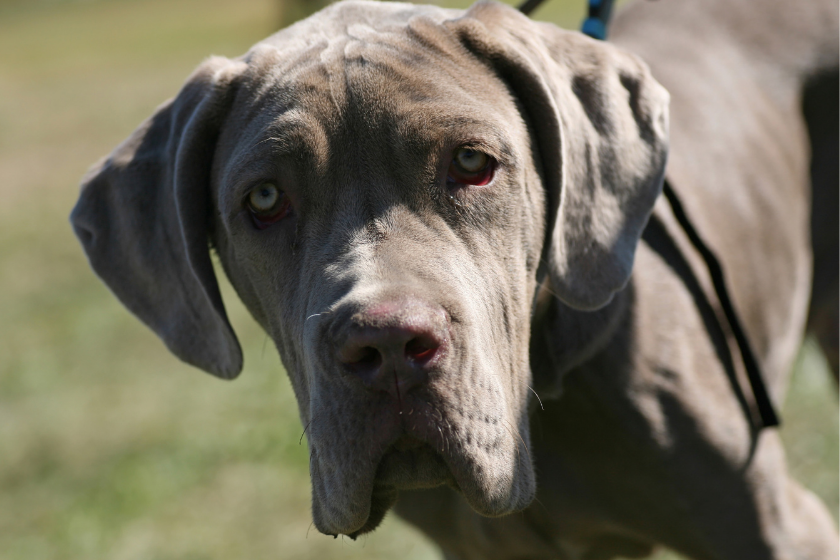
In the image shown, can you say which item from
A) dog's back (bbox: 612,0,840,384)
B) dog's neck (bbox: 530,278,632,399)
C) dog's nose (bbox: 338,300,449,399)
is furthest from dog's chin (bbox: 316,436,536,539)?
dog's back (bbox: 612,0,840,384)

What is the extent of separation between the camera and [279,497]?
16.5ft

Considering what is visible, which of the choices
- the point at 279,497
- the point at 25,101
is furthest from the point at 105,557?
the point at 25,101

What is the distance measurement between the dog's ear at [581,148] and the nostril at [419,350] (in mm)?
666

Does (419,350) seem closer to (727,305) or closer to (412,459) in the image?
(412,459)

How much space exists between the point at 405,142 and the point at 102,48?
104 feet

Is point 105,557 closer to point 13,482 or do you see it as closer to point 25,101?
point 13,482

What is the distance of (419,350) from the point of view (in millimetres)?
2160

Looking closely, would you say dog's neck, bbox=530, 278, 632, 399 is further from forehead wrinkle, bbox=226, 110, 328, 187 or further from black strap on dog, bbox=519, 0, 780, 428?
forehead wrinkle, bbox=226, 110, 328, 187

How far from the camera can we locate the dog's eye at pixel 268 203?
101 inches

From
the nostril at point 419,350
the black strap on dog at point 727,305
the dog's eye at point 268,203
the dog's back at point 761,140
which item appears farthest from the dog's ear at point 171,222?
the dog's back at point 761,140

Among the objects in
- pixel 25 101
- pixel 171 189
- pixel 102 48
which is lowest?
pixel 102 48

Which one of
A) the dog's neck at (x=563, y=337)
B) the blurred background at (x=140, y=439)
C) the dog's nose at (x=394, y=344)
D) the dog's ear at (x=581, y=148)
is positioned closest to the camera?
the dog's nose at (x=394, y=344)

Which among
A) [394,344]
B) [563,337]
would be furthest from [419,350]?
[563,337]

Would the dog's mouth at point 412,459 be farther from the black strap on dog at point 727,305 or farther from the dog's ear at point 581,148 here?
the black strap on dog at point 727,305
